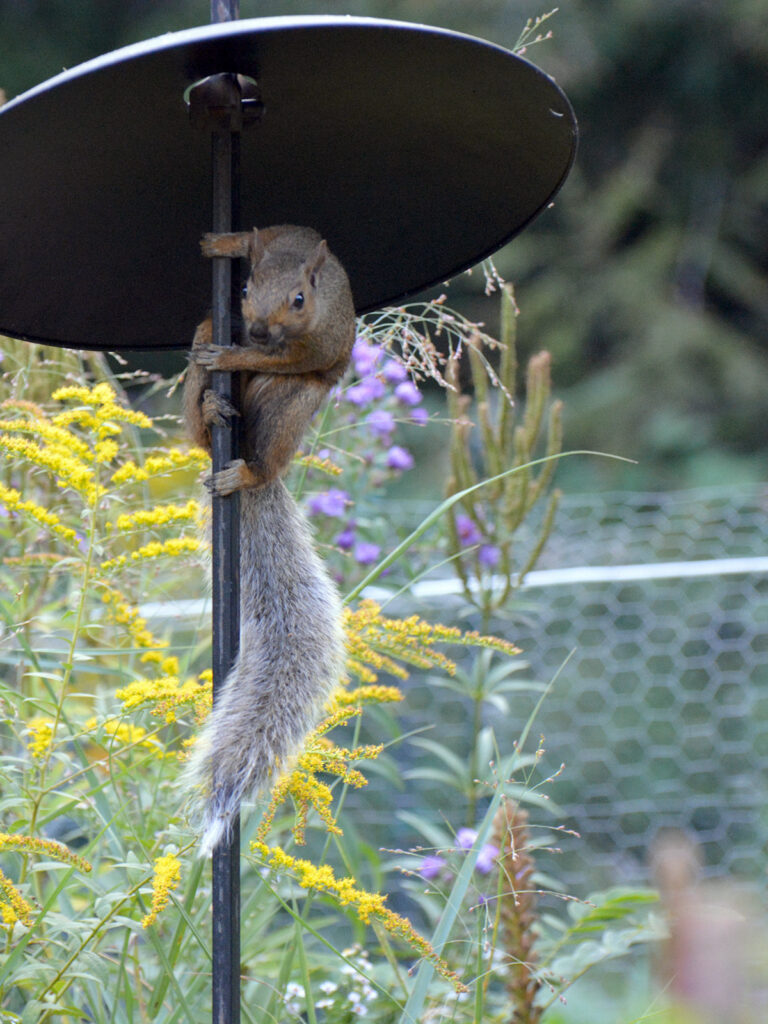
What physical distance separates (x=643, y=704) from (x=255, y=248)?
2.43 metres

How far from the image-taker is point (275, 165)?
890 mm

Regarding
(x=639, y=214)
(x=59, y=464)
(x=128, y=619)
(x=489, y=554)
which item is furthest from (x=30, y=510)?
(x=639, y=214)

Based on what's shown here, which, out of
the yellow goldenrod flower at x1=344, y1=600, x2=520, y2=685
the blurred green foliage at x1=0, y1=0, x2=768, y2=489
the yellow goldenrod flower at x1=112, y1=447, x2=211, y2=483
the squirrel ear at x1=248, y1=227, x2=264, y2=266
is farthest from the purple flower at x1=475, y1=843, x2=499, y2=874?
the blurred green foliage at x1=0, y1=0, x2=768, y2=489

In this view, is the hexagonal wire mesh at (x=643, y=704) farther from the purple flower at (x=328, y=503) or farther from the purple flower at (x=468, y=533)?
the purple flower at (x=328, y=503)

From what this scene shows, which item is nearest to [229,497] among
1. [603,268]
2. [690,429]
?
[690,429]

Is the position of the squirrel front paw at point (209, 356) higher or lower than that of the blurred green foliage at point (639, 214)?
lower

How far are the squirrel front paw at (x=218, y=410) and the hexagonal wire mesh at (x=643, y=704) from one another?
1.51m

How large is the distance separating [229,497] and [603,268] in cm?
458

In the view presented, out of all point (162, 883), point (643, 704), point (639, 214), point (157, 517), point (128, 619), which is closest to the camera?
point (162, 883)

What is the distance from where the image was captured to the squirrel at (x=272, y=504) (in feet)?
2.61

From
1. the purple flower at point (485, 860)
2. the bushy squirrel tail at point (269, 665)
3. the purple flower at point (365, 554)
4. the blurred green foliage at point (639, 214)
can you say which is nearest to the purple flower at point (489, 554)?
the purple flower at point (365, 554)

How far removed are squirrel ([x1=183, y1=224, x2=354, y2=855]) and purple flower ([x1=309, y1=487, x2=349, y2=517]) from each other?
511 millimetres

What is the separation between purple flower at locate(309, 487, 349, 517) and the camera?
149cm

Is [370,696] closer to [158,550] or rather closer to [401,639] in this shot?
[401,639]
